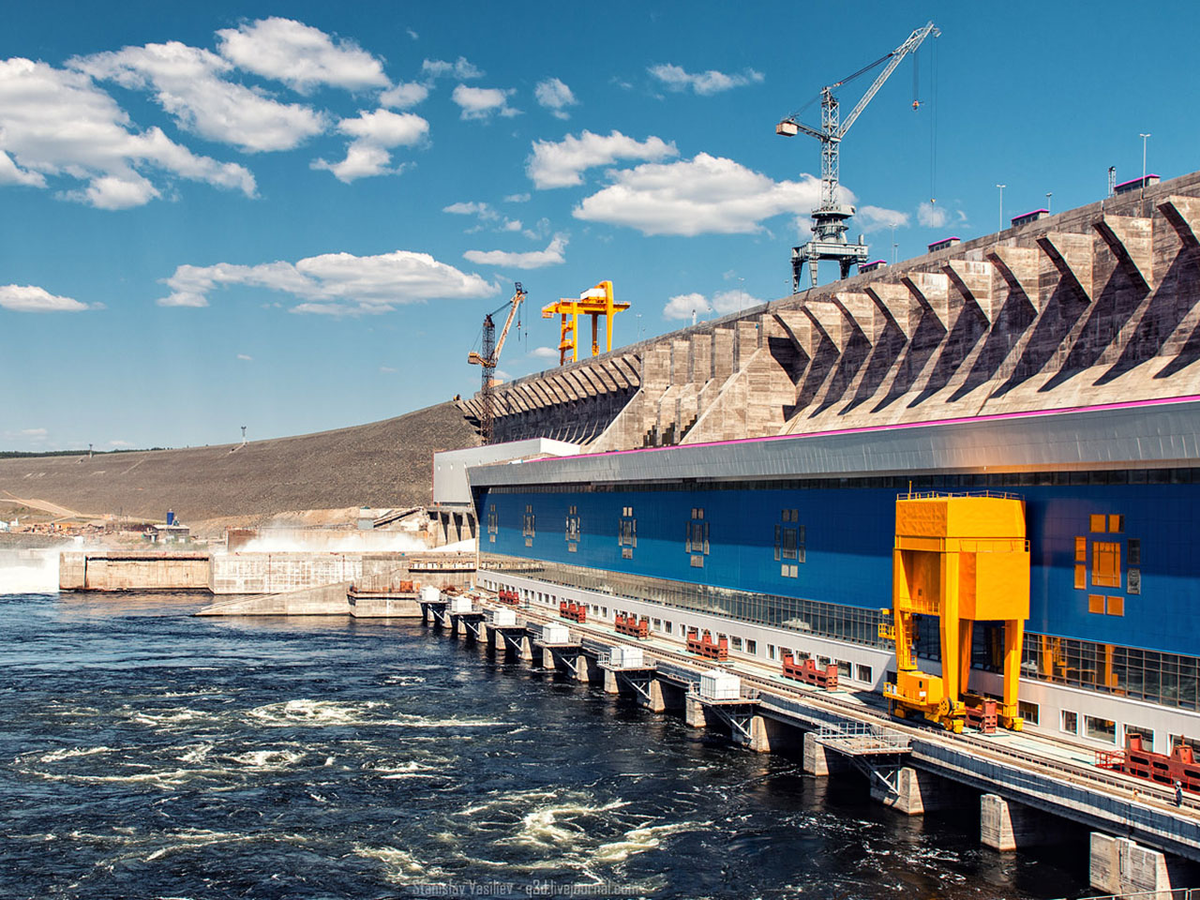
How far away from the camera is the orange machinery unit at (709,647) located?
55.9 meters

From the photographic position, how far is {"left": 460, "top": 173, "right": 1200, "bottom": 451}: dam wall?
153 feet

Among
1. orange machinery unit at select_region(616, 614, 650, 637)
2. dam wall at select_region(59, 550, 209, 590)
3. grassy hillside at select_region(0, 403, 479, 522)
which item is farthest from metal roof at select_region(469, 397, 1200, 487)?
grassy hillside at select_region(0, 403, 479, 522)

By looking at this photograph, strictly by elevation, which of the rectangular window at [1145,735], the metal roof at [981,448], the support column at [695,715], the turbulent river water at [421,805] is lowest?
the turbulent river water at [421,805]

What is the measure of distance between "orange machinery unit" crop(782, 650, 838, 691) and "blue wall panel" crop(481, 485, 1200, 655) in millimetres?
2887

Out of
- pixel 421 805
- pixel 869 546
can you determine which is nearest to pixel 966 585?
pixel 869 546

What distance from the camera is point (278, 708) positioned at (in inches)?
2224

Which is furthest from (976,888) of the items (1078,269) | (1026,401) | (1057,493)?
(1078,269)

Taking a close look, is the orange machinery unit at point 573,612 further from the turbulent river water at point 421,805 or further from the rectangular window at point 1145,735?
the rectangular window at point 1145,735

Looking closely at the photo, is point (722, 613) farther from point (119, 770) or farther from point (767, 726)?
point (119, 770)

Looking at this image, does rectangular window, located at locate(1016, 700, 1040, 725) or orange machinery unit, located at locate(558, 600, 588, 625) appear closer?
rectangular window, located at locate(1016, 700, 1040, 725)

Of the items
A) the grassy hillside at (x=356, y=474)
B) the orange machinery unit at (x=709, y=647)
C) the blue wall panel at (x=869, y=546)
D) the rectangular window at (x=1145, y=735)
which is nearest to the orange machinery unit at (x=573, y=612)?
the blue wall panel at (x=869, y=546)

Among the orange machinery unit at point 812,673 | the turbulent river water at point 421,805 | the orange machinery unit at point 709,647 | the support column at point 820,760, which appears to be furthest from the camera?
the orange machinery unit at point 709,647

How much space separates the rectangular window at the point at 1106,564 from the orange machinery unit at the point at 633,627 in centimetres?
3338

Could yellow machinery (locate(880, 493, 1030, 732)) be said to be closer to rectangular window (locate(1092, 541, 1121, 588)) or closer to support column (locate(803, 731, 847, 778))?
rectangular window (locate(1092, 541, 1121, 588))
